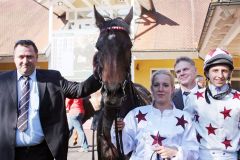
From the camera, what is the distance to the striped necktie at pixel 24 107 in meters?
3.31

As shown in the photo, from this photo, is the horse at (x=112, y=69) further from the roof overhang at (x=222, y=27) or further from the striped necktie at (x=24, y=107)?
the roof overhang at (x=222, y=27)

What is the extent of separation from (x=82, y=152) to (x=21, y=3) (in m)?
13.2

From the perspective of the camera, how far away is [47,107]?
3.46 meters

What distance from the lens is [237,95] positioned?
3.06 m

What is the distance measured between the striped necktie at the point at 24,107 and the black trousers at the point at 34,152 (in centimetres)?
20

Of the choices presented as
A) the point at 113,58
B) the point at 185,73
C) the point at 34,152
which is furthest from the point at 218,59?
the point at 34,152

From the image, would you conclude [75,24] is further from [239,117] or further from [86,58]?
[239,117]

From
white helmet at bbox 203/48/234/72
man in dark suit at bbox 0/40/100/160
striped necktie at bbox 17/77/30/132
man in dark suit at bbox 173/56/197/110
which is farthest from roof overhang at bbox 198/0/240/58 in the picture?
striped necktie at bbox 17/77/30/132

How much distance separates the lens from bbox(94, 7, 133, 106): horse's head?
2.83 meters

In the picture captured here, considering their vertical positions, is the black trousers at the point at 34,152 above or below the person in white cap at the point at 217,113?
below

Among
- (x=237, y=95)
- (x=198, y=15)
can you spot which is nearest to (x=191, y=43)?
(x=198, y=15)

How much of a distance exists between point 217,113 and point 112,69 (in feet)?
3.08

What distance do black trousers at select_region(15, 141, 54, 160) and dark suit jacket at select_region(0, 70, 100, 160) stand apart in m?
0.08

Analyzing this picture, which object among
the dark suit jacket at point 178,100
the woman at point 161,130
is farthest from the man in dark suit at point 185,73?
the woman at point 161,130
